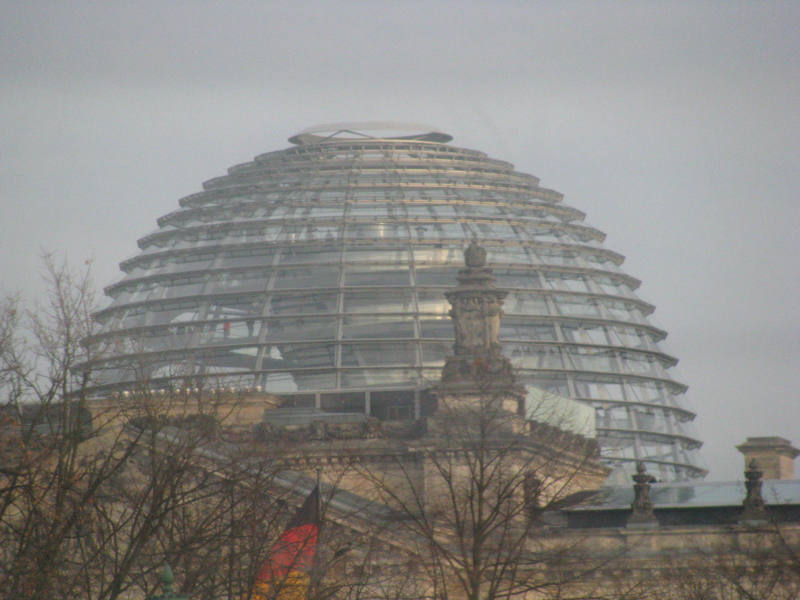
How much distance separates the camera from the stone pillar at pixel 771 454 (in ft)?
161

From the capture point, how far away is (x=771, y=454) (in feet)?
162

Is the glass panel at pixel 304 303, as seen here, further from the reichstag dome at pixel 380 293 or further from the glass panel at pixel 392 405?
the glass panel at pixel 392 405

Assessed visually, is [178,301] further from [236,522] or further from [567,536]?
[236,522]

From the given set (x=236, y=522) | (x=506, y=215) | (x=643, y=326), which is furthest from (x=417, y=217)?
(x=236, y=522)

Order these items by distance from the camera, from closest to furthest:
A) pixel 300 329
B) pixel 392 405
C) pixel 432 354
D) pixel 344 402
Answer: pixel 392 405
pixel 344 402
pixel 432 354
pixel 300 329

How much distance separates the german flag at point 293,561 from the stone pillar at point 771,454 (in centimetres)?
2179

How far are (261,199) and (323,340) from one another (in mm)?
7807

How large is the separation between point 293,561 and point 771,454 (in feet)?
83.1

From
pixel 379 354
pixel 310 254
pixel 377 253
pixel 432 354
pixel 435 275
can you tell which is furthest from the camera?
pixel 377 253

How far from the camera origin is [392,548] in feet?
110

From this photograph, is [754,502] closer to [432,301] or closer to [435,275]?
[432,301]

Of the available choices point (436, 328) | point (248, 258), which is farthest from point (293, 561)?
point (248, 258)

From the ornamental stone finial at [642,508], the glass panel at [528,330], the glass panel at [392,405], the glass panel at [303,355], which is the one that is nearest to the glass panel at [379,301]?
the glass panel at [303,355]

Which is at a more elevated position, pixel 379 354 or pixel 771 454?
pixel 379 354
